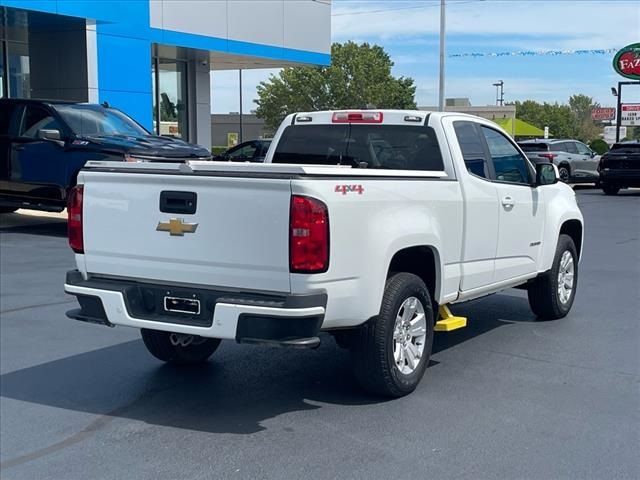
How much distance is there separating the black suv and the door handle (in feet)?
23.0

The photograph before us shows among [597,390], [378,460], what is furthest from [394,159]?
[378,460]

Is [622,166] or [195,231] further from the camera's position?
[622,166]

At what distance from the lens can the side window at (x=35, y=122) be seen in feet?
44.9

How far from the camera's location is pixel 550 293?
308 inches

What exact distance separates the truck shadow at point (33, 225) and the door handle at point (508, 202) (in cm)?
924

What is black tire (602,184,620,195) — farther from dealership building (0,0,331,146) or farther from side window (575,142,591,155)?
dealership building (0,0,331,146)

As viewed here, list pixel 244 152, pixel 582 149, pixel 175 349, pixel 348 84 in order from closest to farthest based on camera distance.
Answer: pixel 175 349 → pixel 244 152 → pixel 582 149 → pixel 348 84

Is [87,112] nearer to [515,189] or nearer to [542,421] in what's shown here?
[515,189]

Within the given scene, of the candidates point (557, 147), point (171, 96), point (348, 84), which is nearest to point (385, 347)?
point (171, 96)

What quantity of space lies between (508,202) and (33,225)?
11.0 meters

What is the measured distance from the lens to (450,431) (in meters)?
5.00

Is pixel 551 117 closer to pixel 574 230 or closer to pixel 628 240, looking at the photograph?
pixel 628 240

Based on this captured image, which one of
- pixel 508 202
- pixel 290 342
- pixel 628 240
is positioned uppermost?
pixel 508 202

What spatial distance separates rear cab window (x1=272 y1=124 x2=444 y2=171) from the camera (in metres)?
6.43
